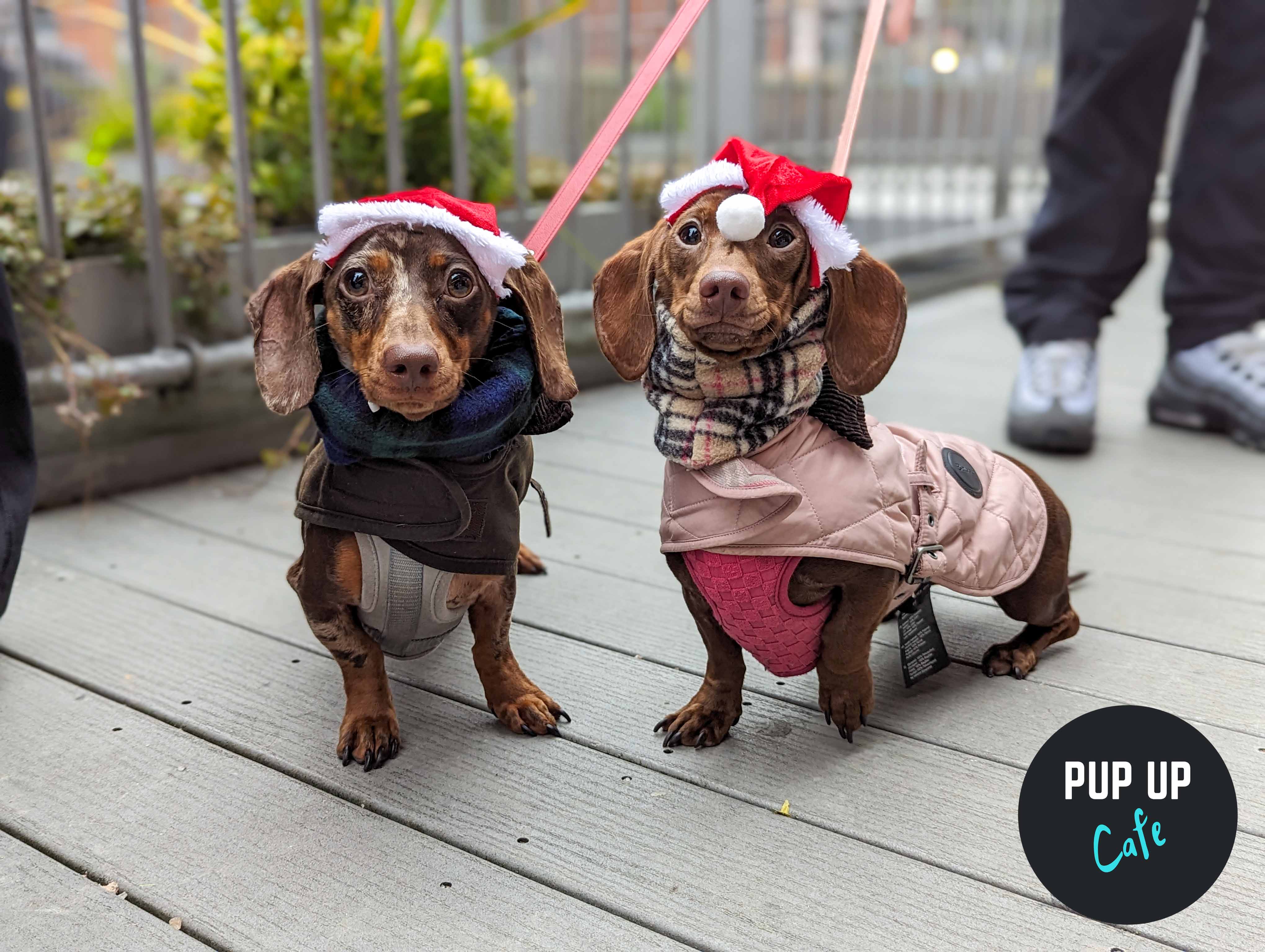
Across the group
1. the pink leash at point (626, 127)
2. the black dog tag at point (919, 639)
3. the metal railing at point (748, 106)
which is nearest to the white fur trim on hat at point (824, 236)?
the pink leash at point (626, 127)

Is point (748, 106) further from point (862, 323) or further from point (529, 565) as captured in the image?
point (862, 323)

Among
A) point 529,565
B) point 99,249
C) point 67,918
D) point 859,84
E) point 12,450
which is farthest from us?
point 99,249

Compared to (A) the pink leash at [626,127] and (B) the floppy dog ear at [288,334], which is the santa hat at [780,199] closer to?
(A) the pink leash at [626,127]

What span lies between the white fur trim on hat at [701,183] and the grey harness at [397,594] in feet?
1.59

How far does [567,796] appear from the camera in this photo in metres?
1.29

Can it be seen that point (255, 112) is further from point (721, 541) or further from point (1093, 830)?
point (1093, 830)

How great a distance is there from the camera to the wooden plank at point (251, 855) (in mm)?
1066

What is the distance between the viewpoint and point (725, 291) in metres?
1.18

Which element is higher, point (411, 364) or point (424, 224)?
point (424, 224)

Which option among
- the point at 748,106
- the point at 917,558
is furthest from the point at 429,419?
the point at 748,106

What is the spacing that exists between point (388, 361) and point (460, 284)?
0.15m

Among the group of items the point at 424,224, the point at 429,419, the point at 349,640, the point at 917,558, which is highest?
the point at 424,224

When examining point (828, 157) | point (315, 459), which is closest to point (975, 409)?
point (828, 157)

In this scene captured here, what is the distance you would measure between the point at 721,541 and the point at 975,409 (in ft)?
6.04
